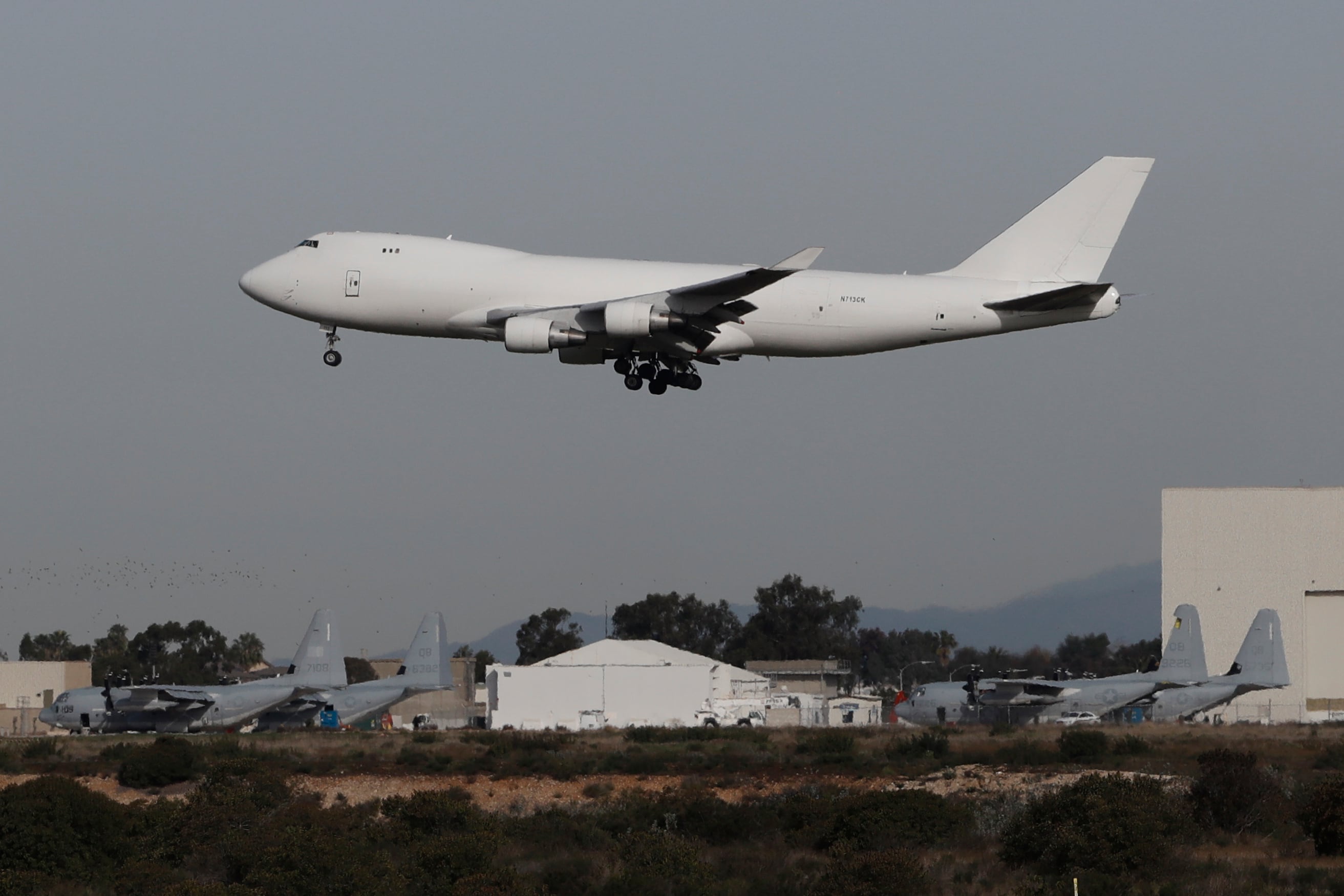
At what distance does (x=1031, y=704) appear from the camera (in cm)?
7212

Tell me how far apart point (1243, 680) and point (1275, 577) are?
2135 cm

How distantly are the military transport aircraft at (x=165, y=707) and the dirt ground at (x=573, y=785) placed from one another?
14.5 meters

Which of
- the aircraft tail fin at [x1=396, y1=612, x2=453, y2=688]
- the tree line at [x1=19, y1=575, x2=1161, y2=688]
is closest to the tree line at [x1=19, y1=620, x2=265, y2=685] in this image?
the tree line at [x1=19, y1=575, x2=1161, y2=688]

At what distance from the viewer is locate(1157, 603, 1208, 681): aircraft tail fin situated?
7588 cm

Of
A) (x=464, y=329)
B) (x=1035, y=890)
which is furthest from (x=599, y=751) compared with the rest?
(x=1035, y=890)

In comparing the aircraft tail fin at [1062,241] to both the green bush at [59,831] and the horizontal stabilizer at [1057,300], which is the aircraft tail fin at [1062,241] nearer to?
the horizontal stabilizer at [1057,300]

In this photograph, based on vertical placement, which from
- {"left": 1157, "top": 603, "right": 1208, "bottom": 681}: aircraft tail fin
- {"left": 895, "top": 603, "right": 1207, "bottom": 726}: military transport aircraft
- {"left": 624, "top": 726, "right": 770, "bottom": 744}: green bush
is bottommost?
{"left": 624, "top": 726, "right": 770, "bottom": 744}: green bush

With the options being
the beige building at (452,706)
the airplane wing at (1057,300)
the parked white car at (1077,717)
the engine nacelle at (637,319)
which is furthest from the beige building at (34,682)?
the airplane wing at (1057,300)

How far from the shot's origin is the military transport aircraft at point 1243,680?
72312mm

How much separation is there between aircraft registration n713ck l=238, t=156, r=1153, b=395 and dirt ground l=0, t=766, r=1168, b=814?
1280 centimetres

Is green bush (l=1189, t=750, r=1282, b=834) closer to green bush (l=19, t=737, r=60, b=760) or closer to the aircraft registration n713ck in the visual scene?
the aircraft registration n713ck

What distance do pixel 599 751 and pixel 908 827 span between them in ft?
62.0

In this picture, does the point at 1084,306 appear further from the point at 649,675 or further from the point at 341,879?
the point at 649,675

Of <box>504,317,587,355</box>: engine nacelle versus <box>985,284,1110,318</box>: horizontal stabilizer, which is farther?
<box>504,317,587,355</box>: engine nacelle
